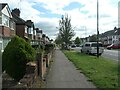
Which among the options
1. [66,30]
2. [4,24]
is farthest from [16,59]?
[66,30]

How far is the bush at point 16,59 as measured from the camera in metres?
11.5

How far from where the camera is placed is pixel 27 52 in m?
12.0

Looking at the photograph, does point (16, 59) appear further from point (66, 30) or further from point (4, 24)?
point (66, 30)

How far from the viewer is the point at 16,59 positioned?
38.0 ft

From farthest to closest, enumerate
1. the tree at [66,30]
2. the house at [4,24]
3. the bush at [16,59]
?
the tree at [66,30] → the house at [4,24] → the bush at [16,59]

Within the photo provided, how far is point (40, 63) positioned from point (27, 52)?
3.72ft

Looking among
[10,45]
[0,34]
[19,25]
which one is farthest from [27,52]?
[19,25]

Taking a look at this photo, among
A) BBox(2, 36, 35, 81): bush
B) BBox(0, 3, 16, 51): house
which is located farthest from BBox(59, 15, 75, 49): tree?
BBox(2, 36, 35, 81): bush

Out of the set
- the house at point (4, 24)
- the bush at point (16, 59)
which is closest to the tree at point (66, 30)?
the house at point (4, 24)

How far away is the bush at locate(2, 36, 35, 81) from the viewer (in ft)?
37.6

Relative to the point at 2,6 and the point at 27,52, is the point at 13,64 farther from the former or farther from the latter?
the point at 2,6

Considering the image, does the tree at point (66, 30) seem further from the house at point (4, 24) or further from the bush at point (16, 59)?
the bush at point (16, 59)

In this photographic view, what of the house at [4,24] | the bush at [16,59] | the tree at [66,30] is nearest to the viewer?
the bush at [16,59]

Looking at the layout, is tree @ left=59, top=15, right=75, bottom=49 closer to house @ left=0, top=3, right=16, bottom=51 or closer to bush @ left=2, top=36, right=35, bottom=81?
house @ left=0, top=3, right=16, bottom=51
